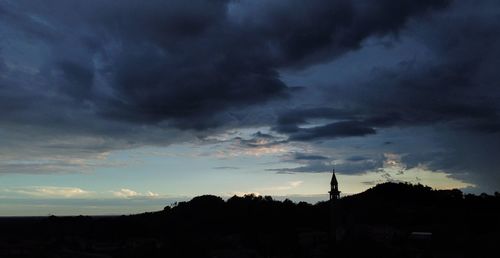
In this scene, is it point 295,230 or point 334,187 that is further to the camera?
point 295,230

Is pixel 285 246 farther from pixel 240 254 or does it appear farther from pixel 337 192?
pixel 337 192

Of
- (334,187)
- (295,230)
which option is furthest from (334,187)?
(295,230)

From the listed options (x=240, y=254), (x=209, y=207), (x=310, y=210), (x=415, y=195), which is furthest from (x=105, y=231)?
(x=415, y=195)

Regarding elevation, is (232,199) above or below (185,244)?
above

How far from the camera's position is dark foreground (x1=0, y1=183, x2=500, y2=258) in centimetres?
7288

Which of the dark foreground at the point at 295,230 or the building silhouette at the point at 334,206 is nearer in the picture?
the building silhouette at the point at 334,206

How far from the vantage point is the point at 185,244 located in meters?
84.3

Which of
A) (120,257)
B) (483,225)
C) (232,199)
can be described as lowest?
(120,257)

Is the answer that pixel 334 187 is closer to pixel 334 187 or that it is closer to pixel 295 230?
pixel 334 187

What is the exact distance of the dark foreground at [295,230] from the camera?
72.9m

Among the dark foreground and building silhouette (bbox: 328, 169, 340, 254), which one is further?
the dark foreground

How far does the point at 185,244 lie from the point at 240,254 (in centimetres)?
897

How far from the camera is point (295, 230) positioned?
328 ft

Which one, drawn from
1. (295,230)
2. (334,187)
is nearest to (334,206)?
(334,187)
